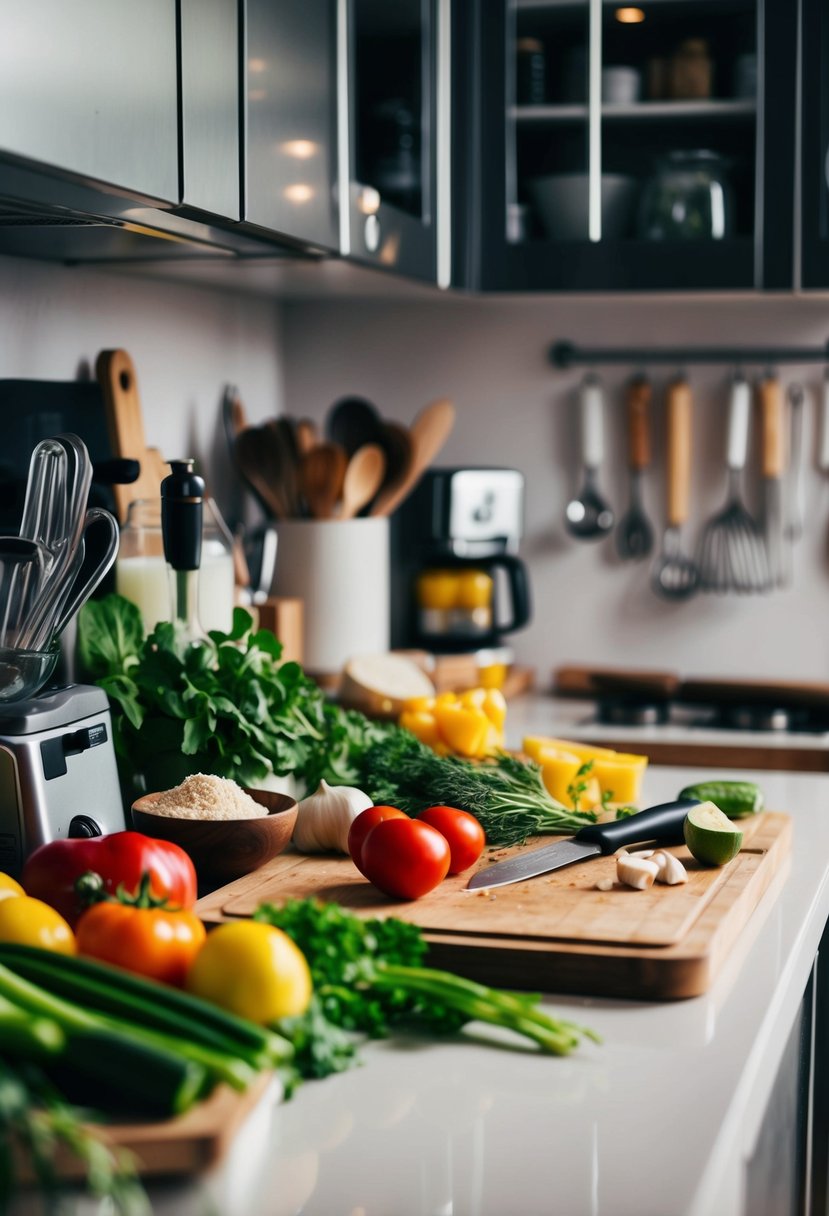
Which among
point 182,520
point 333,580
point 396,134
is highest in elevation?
point 396,134

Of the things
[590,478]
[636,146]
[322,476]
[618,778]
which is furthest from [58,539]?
[590,478]

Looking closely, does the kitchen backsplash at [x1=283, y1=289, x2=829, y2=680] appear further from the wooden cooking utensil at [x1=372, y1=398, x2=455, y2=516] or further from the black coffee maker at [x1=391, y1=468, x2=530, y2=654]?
the wooden cooking utensil at [x1=372, y1=398, x2=455, y2=516]

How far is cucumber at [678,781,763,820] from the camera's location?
166 cm

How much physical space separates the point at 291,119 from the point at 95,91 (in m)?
0.47

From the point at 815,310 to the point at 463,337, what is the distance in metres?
0.63

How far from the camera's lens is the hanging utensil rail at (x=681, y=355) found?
2.56m

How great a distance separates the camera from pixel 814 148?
2.21 m

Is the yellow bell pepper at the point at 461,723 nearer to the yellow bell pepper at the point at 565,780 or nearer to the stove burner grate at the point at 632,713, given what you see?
the yellow bell pepper at the point at 565,780

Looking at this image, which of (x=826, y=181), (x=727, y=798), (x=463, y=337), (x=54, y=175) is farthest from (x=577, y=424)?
(x=54, y=175)

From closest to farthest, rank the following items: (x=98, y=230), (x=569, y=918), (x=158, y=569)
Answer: (x=569, y=918)
(x=98, y=230)
(x=158, y=569)

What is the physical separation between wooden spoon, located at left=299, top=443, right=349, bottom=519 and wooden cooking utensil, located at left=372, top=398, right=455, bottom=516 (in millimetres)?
122

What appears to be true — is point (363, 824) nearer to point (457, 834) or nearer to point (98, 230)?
point (457, 834)

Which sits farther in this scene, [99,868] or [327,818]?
[327,818]

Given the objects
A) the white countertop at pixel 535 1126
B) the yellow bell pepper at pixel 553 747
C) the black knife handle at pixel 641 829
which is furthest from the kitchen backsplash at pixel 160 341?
the white countertop at pixel 535 1126
